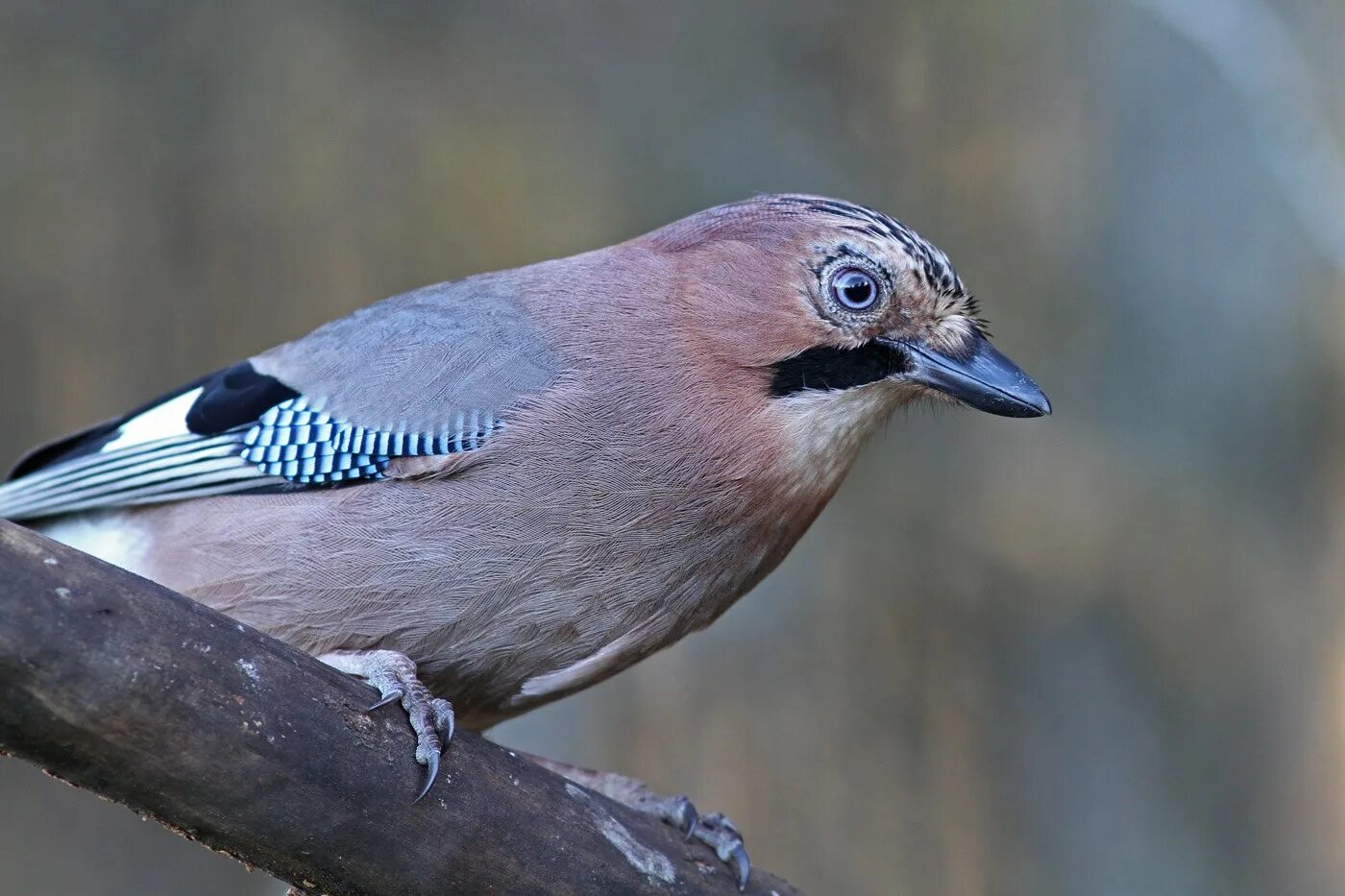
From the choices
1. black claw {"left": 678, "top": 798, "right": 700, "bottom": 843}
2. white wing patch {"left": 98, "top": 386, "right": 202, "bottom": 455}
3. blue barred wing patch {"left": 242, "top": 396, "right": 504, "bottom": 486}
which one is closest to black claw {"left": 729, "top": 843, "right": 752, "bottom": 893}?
black claw {"left": 678, "top": 798, "right": 700, "bottom": 843}

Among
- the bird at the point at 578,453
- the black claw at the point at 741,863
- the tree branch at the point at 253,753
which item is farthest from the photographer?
the black claw at the point at 741,863

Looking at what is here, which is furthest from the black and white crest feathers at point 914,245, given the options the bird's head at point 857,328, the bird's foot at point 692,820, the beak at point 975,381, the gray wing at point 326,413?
the bird's foot at point 692,820

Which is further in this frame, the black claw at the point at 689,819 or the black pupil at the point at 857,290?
the black claw at the point at 689,819

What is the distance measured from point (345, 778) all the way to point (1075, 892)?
4.03 metres

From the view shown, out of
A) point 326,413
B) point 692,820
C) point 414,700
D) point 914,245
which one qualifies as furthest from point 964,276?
point 414,700

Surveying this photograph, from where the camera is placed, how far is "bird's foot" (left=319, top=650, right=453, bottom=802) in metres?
2.48

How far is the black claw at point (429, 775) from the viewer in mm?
2439

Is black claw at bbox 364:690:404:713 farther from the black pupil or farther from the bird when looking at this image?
the black pupil

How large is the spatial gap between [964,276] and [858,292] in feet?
8.99

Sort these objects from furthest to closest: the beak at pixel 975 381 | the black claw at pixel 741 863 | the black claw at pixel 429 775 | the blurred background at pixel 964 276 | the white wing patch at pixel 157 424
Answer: the blurred background at pixel 964 276, the white wing patch at pixel 157 424, the black claw at pixel 741 863, the beak at pixel 975 381, the black claw at pixel 429 775

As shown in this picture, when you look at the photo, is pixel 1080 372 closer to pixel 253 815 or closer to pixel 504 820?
pixel 504 820

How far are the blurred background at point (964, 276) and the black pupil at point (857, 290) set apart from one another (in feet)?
8.70

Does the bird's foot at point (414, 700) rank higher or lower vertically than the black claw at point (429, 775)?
higher

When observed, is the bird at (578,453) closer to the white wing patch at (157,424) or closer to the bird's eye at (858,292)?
the bird's eye at (858,292)
